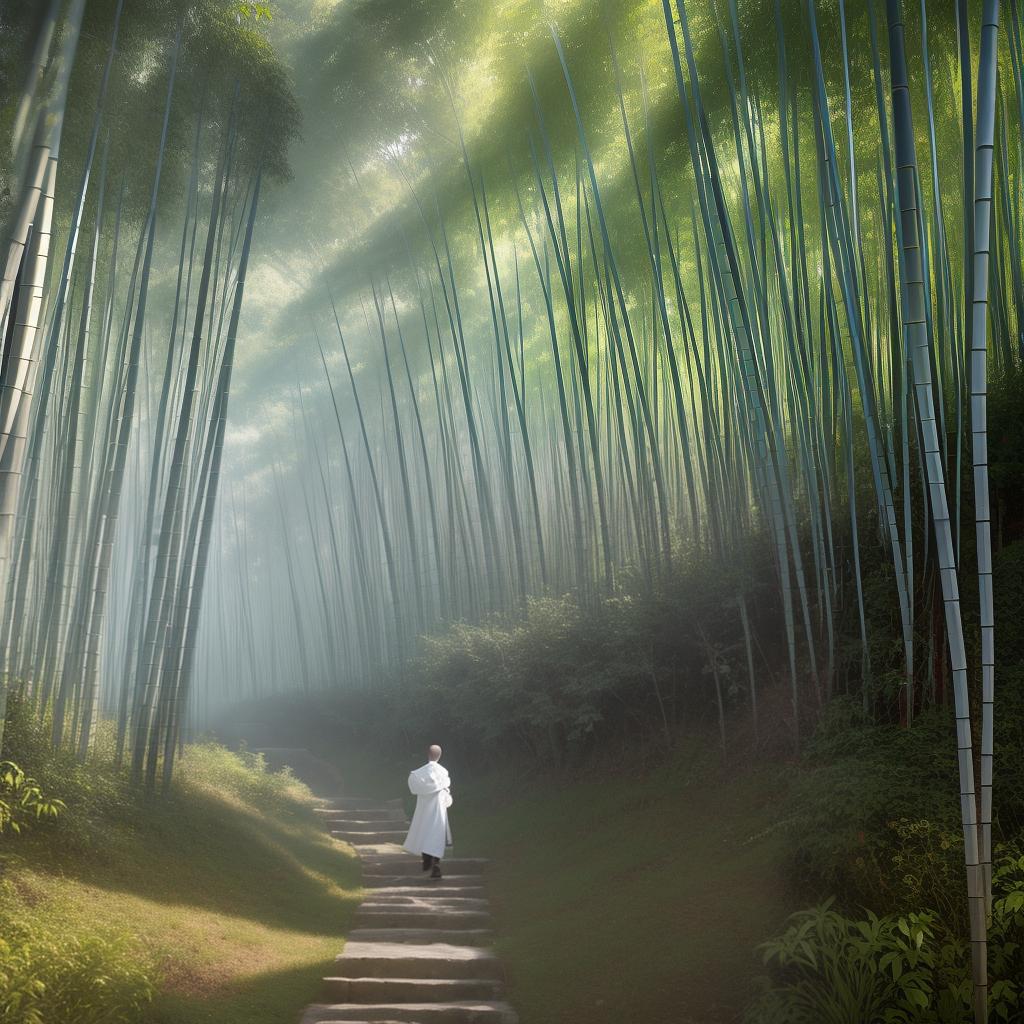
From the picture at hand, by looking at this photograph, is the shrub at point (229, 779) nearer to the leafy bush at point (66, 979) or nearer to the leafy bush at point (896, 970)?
the leafy bush at point (66, 979)

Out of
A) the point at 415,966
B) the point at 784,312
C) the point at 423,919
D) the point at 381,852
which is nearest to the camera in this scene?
the point at 415,966

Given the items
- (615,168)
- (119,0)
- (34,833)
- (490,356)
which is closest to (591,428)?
(615,168)

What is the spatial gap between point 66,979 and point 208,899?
1806mm

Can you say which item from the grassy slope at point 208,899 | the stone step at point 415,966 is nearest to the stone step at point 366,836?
the grassy slope at point 208,899

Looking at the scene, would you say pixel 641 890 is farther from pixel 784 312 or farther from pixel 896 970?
pixel 784 312

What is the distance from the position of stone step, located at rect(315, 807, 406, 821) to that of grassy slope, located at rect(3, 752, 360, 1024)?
2427mm

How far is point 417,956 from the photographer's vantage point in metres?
4.14

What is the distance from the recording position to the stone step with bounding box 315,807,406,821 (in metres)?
9.09

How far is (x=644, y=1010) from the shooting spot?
355cm

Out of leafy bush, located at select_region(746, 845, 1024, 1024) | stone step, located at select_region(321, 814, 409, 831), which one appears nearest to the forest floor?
leafy bush, located at select_region(746, 845, 1024, 1024)

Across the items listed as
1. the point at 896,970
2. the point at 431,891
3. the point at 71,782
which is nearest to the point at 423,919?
the point at 431,891

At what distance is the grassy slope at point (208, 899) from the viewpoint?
144 inches

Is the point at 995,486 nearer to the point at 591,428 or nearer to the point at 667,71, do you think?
the point at 591,428

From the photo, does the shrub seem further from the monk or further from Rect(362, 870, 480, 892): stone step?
the monk
